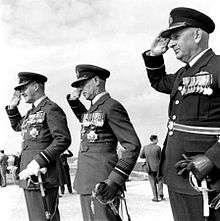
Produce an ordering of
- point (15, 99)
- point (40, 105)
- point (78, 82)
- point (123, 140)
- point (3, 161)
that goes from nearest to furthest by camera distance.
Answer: point (123, 140) < point (78, 82) < point (40, 105) < point (15, 99) < point (3, 161)

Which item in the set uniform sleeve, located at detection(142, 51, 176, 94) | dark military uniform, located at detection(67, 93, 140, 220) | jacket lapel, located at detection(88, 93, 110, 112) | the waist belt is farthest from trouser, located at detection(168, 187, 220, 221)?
jacket lapel, located at detection(88, 93, 110, 112)

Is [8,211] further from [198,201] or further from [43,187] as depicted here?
[198,201]

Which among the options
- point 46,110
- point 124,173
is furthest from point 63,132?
point 124,173

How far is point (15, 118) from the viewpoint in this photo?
631cm

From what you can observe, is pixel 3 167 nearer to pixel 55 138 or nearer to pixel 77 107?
pixel 77 107

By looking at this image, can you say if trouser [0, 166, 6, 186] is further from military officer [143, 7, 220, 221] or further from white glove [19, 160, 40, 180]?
military officer [143, 7, 220, 221]

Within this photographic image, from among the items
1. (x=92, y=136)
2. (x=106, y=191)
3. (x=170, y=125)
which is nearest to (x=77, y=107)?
(x=92, y=136)

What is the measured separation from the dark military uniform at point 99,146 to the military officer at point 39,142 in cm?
47

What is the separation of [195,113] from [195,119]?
0.04 metres

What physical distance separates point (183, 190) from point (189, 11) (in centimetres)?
139

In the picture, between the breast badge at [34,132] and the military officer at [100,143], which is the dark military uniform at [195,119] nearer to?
the military officer at [100,143]

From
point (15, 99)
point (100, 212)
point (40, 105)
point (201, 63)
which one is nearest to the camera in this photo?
point (201, 63)

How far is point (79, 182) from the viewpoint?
15.7 ft

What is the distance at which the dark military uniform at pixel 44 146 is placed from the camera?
5289mm
